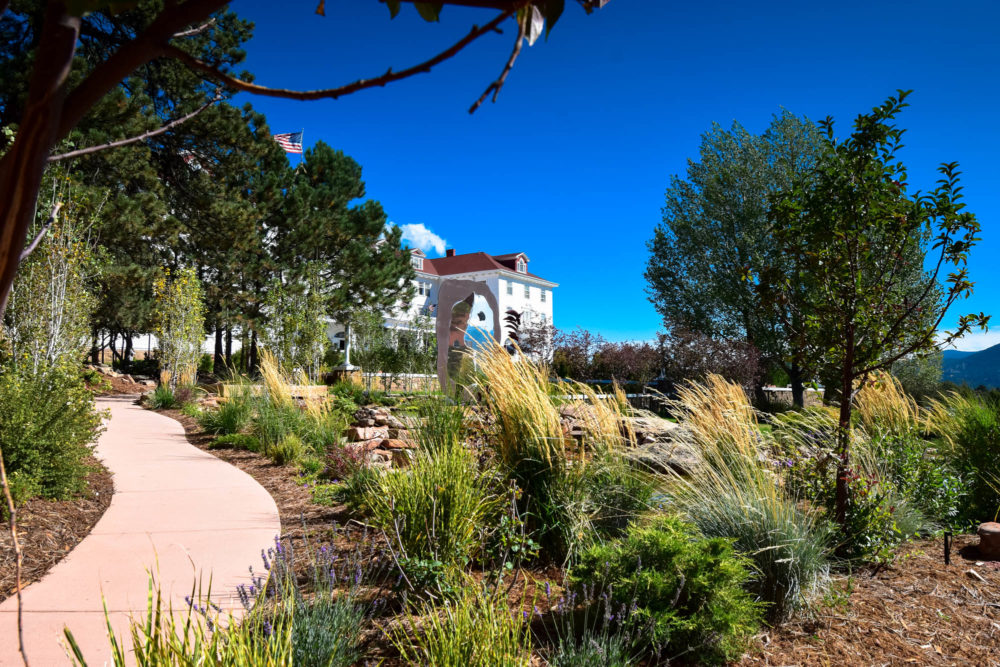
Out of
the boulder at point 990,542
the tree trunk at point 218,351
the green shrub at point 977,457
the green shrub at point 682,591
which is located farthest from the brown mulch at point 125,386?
the boulder at point 990,542

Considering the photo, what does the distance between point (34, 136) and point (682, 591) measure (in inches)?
111

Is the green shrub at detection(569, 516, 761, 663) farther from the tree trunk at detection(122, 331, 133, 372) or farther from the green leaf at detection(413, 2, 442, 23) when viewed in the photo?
the tree trunk at detection(122, 331, 133, 372)

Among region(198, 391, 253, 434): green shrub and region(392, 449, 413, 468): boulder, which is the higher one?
region(198, 391, 253, 434): green shrub

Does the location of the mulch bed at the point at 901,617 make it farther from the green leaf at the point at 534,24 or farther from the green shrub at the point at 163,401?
the green shrub at the point at 163,401

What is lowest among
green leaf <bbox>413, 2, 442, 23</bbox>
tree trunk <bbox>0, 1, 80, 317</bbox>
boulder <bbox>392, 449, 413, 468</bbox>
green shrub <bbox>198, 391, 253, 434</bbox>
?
boulder <bbox>392, 449, 413, 468</bbox>

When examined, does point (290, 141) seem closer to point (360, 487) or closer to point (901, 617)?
point (360, 487)

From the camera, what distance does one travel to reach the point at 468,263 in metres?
Answer: 47.5

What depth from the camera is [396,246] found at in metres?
28.7

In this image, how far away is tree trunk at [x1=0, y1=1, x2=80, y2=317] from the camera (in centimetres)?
51

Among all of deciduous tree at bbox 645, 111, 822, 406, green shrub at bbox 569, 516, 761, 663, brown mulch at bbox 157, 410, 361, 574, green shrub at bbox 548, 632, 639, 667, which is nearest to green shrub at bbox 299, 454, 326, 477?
brown mulch at bbox 157, 410, 361, 574

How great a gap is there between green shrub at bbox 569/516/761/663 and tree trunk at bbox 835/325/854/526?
134cm

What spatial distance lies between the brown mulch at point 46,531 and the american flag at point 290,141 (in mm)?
18831

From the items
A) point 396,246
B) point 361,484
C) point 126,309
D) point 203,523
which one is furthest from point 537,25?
point 396,246

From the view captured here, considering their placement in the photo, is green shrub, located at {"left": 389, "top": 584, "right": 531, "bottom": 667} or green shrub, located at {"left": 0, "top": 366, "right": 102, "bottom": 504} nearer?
green shrub, located at {"left": 389, "top": 584, "right": 531, "bottom": 667}
